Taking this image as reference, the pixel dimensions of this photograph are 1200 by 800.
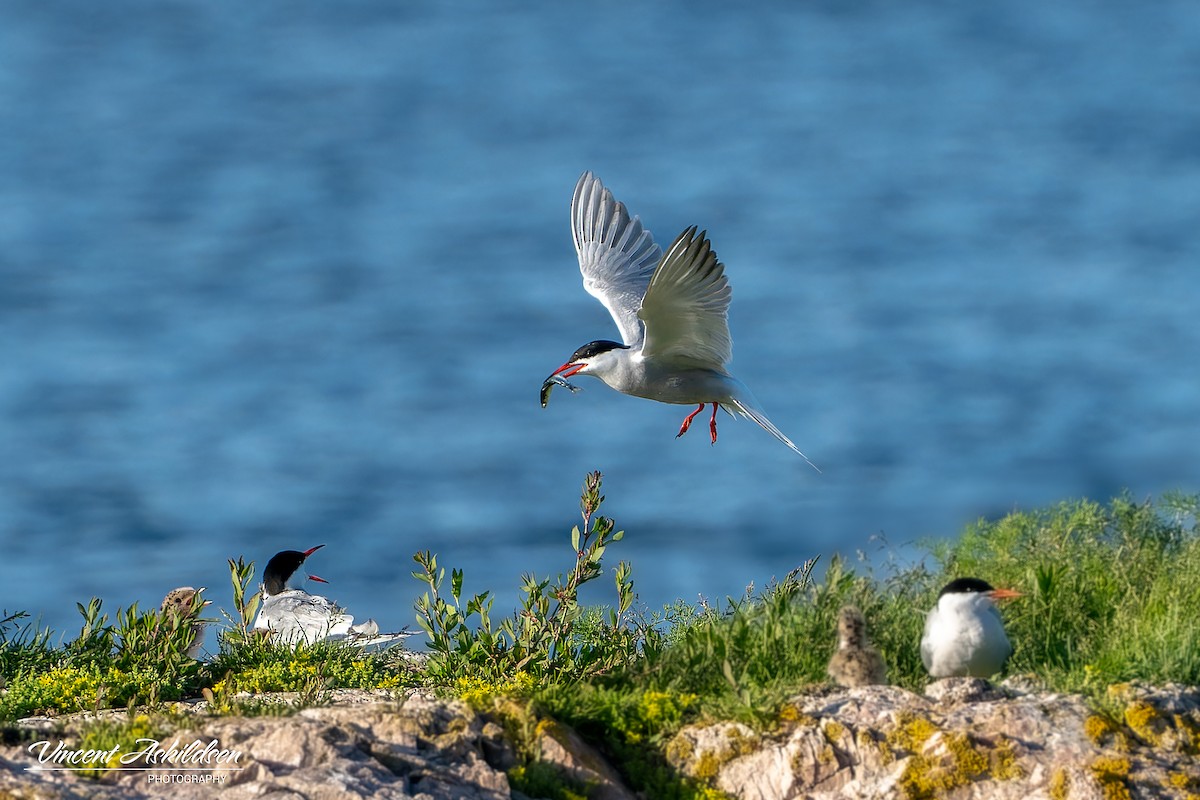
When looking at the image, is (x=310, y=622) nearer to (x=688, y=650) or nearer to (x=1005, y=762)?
(x=688, y=650)

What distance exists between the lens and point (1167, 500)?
930 cm

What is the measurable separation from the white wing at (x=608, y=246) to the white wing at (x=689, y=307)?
1578mm

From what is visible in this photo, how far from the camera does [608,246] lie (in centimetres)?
1384

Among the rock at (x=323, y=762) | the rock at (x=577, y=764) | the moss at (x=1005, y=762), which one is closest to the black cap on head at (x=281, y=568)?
the rock at (x=323, y=762)

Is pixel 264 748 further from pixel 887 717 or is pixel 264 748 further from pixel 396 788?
pixel 887 717

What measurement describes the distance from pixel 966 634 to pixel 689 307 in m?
4.55

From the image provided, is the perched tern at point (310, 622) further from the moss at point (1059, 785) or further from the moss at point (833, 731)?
the moss at point (1059, 785)

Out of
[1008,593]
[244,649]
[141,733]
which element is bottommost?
[141,733]

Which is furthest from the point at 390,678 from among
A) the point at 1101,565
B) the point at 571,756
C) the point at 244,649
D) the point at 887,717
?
the point at 1101,565

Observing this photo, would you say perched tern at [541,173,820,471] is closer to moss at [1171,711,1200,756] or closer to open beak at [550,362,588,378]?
open beak at [550,362,588,378]

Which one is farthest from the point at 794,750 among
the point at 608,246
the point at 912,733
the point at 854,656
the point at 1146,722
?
the point at 608,246

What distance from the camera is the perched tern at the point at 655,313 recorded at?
10.9m

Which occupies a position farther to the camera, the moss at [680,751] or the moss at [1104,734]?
the moss at [680,751]

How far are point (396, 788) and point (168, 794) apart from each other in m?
0.95
